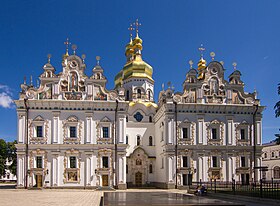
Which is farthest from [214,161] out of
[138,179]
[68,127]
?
[68,127]

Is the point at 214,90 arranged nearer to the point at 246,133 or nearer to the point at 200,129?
the point at 200,129

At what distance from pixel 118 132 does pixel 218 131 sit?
12.2 m

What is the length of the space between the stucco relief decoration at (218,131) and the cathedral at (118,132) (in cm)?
12

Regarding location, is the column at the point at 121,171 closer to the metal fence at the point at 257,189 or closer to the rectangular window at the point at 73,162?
the rectangular window at the point at 73,162

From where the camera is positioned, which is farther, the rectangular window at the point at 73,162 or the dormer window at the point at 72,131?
the dormer window at the point at 72,131

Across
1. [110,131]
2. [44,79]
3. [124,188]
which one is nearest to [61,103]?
[44,79]

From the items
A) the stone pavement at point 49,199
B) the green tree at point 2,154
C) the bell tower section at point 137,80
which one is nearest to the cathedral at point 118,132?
the bell tower section at point 137,80

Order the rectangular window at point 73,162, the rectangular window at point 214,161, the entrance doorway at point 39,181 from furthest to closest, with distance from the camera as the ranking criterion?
the rectangular window at point 214,161 → the rectangular window at point 73,162 → the entrance doorway at point 39,181

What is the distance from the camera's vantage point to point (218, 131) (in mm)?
48781

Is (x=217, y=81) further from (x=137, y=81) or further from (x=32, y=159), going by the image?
(x=32, y=159)

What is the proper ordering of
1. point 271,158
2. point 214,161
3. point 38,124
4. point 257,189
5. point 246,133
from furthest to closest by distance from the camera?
1. point 271,158
2. point 246,133
3. point 214,161
4. point 38,124
5. point 257,189

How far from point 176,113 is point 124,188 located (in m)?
10.7

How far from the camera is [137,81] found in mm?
58750

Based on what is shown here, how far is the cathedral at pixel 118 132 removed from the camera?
149 ft
